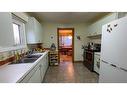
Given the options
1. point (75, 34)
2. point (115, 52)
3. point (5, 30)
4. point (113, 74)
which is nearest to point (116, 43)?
point (115, 52)

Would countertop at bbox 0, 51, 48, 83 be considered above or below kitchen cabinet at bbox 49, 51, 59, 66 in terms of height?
above

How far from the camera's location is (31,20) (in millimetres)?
3359

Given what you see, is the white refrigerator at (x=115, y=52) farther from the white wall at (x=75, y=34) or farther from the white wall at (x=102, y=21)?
the white wall at (x=75, y=34)

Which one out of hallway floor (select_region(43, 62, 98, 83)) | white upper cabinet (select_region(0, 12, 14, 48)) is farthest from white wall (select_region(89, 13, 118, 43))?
white upper cabinet (select_region(0, 12, 14, 48))

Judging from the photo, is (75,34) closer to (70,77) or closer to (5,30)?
(70,77)

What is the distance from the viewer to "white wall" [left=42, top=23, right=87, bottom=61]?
555cm

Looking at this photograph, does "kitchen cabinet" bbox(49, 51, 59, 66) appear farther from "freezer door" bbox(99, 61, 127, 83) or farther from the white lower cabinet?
"freezer door" bbox(99, 61, 127, 83)

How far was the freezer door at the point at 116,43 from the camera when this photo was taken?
61.6 inches

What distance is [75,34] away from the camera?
18.7ft

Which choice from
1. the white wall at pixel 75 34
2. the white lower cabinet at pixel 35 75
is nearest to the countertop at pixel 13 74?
the white lower cabinet at pixel 35 75

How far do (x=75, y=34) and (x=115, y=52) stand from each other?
13.0ft
